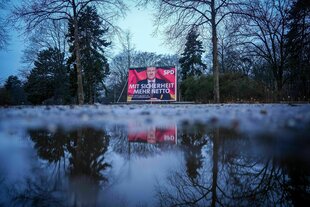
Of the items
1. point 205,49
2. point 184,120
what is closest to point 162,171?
point 184,120

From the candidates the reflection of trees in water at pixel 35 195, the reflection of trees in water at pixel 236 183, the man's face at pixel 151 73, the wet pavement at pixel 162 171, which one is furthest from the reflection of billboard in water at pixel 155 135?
the man's face at pixel 151 73

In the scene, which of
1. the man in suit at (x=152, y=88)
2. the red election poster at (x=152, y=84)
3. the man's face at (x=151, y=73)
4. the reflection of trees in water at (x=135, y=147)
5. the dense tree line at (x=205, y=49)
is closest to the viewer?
the reflection of trees in water at (x=135, y=147)

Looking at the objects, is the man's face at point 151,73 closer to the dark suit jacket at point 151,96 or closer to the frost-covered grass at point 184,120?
the dark suit jacket at point 151,96

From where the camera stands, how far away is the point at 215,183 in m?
0.89

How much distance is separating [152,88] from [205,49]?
28.8ft

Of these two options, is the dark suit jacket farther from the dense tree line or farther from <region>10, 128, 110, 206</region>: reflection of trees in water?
<region>10, 128, 110, 206</region>: reflection of trees in water

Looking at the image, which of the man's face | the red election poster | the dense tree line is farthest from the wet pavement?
the man's face

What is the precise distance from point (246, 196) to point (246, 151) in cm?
33

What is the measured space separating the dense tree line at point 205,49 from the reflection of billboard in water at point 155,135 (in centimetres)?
870

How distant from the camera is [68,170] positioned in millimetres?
945

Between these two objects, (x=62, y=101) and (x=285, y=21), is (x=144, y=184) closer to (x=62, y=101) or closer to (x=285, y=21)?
(x=285, y=21)

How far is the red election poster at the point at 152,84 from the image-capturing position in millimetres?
15844

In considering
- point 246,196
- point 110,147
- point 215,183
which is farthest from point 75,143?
point 246,196

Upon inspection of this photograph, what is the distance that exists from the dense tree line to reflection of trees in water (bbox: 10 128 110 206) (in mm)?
8995
